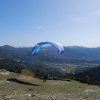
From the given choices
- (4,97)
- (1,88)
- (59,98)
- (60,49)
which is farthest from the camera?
(60,49)

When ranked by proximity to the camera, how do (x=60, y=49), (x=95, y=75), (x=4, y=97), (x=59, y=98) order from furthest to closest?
(x=95, y=75) < (x=60, y=49) < (x=59, y=98) < (x=4, y=97)

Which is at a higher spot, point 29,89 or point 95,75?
point 29,89

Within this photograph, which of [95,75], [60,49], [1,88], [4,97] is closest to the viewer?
[4,97]

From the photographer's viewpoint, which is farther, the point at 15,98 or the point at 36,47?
the point at 36,47

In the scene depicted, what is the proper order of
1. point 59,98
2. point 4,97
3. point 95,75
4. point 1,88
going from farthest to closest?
point 95,75 < point 1,88 < point 59,98 < point 4,97

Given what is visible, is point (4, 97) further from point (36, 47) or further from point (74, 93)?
point (36, 47)

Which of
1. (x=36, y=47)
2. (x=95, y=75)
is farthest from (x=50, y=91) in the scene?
(x=95, y=75)

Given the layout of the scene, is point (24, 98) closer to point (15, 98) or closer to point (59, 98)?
point (15, 98)

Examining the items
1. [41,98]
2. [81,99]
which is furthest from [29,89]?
[81,99]

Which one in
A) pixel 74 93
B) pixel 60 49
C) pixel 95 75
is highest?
pixel 60 49
